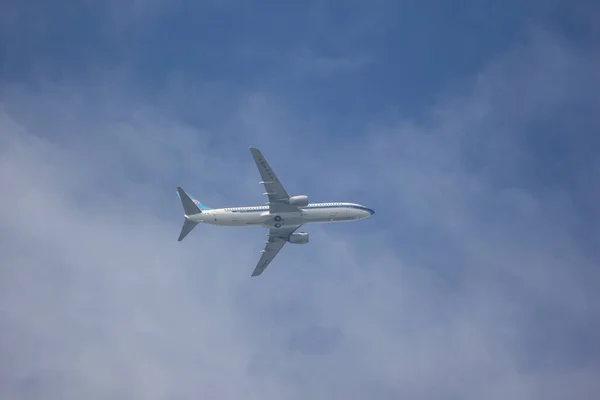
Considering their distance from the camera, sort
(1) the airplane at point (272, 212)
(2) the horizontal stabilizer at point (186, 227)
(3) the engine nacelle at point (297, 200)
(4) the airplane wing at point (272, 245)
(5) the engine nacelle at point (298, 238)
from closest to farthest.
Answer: (1) the airplane at point (272, 212) → (2) the horizontal stabilizer at point (186, 227) → (3) the engine nacelle at point (297, 200) → (4) the airplane wing at point (272, 245) → (5) the engine nacelle at point (298, 238)

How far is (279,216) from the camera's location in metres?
99.7

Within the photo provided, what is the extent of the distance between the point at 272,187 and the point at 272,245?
13.7 metres

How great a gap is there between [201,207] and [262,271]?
14.3 meters

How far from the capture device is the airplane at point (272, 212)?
97.2 metres

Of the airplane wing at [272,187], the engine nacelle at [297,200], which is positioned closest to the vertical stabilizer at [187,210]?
the airplane wing at [272,187]

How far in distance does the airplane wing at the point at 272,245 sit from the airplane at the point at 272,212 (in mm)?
839

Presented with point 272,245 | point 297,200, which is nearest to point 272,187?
point 297,200

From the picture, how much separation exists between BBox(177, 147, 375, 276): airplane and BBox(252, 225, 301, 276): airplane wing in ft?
2.75

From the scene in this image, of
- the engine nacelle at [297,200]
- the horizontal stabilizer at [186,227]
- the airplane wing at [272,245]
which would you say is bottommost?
the horizontal stabilizer at [186,227]

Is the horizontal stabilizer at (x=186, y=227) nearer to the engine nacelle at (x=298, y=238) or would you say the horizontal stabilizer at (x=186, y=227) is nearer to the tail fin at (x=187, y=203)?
the tail fin at (x=187, y=203)

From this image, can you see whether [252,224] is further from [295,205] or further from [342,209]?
[342,209]

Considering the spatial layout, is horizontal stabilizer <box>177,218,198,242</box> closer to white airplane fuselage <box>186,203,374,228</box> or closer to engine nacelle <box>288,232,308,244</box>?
white airplane fuselage <box>186,203,374,228</box>

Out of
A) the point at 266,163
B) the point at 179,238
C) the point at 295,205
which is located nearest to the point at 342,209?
the point at 295,205

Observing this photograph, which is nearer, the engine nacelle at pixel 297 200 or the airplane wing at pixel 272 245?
the engine nacelle at pixel 297 200
